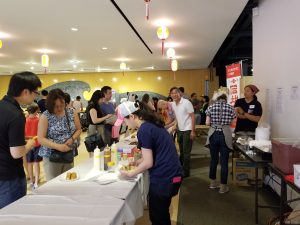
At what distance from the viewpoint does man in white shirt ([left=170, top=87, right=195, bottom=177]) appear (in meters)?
4.23

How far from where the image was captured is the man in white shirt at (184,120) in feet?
13.9

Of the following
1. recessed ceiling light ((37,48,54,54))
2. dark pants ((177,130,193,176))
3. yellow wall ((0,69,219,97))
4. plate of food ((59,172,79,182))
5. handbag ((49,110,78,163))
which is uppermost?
recessed ceiling light ((37,48,54,54))

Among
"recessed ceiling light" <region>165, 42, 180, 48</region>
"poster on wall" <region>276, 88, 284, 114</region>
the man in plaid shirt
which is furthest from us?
"recessed ceiling light" <region>165, 42, 180, 48</region>

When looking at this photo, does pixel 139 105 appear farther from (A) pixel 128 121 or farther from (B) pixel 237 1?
(B) pixel 237 1

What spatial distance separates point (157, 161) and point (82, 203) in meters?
0.56

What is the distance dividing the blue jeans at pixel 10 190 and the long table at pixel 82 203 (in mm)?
129

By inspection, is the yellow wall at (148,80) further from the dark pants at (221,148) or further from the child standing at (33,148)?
the child standing at (33,148)

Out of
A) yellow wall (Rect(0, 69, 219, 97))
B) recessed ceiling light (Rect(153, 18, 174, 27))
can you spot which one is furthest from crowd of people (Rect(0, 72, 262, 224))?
yellow wall (Rect(0, 69, 219, 97))

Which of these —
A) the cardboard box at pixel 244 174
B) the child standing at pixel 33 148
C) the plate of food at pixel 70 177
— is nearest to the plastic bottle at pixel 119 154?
the plate of food at pixel 70 177

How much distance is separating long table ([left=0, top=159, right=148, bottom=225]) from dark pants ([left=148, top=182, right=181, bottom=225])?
105 mm

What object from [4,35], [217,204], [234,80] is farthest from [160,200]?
[4,35]

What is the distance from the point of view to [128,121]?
2008mm

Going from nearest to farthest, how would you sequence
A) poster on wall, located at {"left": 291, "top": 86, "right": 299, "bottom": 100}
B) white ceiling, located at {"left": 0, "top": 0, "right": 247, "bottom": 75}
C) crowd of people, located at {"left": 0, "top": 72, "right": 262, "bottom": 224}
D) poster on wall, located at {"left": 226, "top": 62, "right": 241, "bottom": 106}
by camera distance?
1. crowd of people, located at {"left": 0, "top": 72, "right": 262, "bottom": 224}
2. poster on wall, located at {"left": 291, "top": 86, "right": 299, "bottom": 100}
3. white ceiling, located at {"left": 0, "top": 0, "right": 247, "bottom": 75}
4. poster on wall, located at {"left": 226, "top": 62, "right": 241, "bottom": 106}

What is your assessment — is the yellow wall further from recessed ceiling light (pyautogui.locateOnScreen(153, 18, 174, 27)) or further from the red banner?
recessed ceiling light (pyautogui.locateOnScreen(153, 18, 174, 27))
